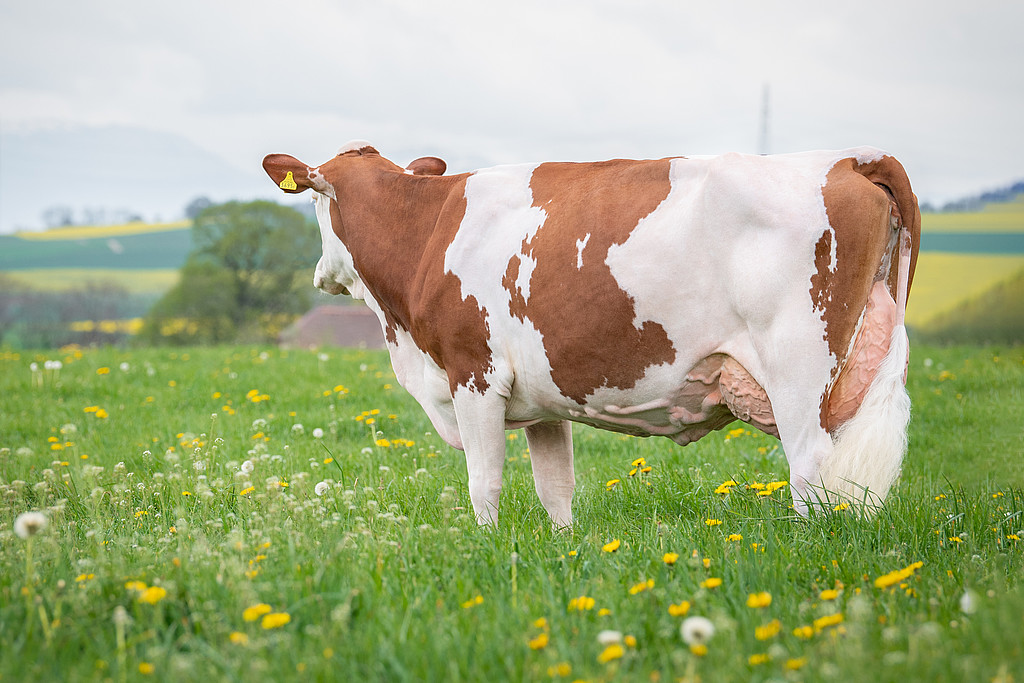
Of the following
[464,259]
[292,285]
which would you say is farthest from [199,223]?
[464,259]

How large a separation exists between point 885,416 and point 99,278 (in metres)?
27.0

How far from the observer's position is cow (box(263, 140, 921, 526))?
3373 millimetres

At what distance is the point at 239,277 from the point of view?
94.2 ft

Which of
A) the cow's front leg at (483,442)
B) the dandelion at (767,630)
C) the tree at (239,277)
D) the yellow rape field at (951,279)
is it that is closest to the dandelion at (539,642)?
the dandelion at (767,630)

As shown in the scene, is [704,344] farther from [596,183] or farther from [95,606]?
[95,606]

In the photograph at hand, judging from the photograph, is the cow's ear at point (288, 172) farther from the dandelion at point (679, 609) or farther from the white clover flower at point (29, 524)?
the dandelion at point (679, 609)

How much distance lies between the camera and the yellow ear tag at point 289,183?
5.08 metres

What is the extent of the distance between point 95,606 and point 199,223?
28071mm

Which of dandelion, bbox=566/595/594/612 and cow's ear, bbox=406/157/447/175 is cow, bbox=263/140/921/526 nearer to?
cow's ear, bbox=406/157/447/175

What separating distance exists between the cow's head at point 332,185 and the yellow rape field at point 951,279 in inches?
376

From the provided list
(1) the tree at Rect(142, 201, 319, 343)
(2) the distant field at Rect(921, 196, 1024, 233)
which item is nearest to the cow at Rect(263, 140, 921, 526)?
(2) the distant field at Rect(921, 196, 1024, 233)

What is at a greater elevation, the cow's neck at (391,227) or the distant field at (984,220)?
the cow's neck at (391,227)

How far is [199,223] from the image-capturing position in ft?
94.7

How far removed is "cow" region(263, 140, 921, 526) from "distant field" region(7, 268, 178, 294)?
2263cm
